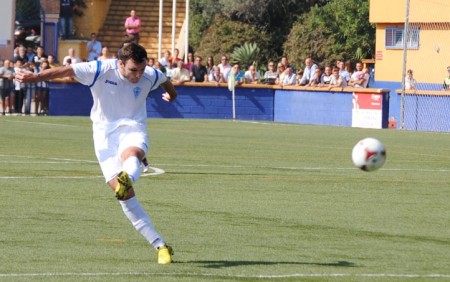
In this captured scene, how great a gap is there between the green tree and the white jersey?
43815 mm

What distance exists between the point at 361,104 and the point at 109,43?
981 inches

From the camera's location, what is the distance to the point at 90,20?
63125 millimetres

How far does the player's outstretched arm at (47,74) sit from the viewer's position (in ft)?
37.3

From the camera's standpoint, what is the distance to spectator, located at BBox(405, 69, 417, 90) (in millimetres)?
39531

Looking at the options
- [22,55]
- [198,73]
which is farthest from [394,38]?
[22,55]

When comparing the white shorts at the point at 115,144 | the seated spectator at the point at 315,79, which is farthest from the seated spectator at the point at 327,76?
the white shorts at the point at 115,144

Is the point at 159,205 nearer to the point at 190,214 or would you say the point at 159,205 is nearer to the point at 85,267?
the point at 190,214

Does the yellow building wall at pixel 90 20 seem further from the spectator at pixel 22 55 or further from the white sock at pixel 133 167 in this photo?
the white sock at pixel 133 167

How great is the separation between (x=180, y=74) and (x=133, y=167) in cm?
3119

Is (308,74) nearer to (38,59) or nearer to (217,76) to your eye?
(217,76)

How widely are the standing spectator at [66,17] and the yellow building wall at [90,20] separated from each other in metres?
0.78

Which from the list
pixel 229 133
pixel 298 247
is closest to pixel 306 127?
pixel 229 133

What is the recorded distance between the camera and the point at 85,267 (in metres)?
10.5

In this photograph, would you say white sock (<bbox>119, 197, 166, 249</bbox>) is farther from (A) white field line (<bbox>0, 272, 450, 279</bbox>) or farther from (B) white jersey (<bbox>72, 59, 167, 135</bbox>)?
(B) white jersey (<bbox>72, 59, 167, 135</bbox>)
